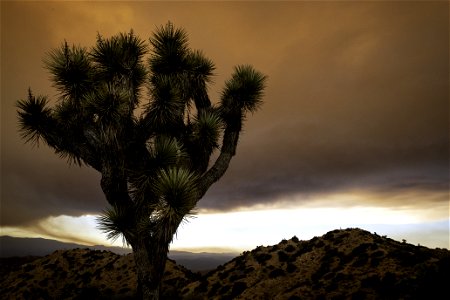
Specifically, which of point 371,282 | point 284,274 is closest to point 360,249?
point 284,274

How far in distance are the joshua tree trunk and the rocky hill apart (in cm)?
457

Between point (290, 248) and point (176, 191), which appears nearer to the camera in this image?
point (176, 191)

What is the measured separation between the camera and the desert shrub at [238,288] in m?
13.8

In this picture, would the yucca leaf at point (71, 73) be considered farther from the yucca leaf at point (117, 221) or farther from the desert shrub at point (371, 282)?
the desert shrub at point (371, 282)

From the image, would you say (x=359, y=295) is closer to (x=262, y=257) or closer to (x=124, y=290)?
(x=262, y=257)

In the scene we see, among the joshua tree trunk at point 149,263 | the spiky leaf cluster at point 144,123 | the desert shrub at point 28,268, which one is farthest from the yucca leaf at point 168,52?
the desert shrub at point 28,268

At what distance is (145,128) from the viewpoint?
10844 millimetres

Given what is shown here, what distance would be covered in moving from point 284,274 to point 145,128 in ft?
27.7

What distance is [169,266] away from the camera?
20062mm

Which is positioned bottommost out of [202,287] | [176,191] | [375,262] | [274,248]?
[202,287]

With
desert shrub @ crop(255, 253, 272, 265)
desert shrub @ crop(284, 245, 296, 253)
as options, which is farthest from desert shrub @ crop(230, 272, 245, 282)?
desert shrub @ crop(284, 245, 296, 253)

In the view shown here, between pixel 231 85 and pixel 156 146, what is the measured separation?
4.06 meters

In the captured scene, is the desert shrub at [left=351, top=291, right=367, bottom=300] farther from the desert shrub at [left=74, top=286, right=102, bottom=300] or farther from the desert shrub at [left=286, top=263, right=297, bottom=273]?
the desert shrub at [left=74, top=286, right=102, bottom=300]

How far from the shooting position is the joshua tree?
32.0ft
